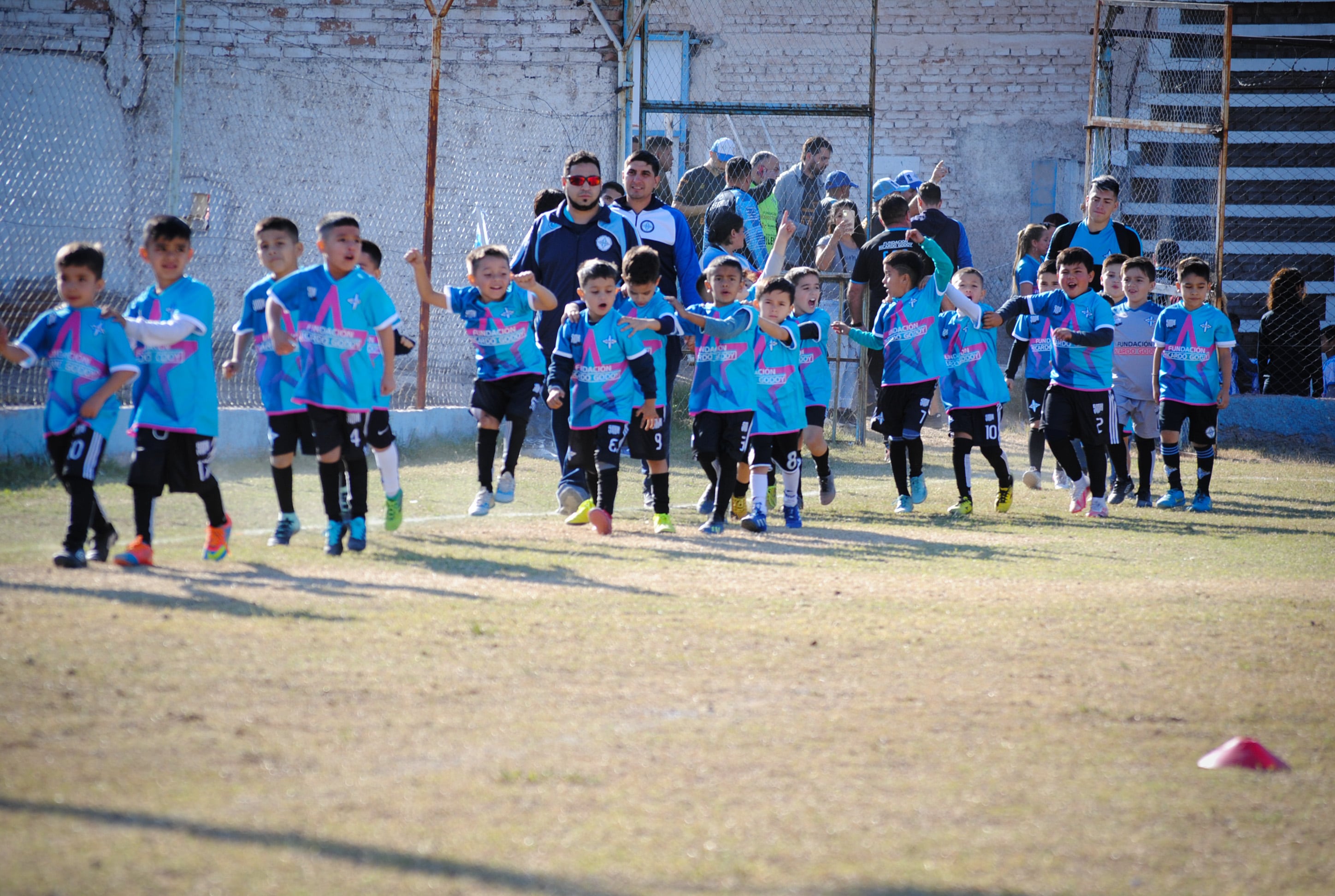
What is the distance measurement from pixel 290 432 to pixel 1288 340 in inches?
459

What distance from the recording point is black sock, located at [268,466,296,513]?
6535mm

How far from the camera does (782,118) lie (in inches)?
763

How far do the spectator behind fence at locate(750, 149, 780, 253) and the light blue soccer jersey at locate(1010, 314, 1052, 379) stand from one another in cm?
295

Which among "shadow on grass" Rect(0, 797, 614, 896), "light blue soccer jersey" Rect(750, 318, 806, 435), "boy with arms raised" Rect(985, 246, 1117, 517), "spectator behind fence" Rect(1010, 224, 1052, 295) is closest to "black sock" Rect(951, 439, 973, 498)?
"boy with arms raised" Rect(985, 246, 1117, 517)

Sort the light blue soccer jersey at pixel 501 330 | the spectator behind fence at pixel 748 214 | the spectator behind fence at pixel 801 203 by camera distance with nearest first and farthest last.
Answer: the light blue soccer jersey at pixel 501 330, the spectator behind fence at pixel 748 214, the spectator behind fence at pixel 801 203

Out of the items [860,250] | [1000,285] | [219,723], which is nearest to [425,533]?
[219,723]

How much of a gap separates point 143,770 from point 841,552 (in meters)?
4.49

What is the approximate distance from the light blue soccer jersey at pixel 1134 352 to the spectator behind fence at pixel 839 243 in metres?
2.05

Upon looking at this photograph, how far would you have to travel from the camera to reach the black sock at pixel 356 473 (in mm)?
6422

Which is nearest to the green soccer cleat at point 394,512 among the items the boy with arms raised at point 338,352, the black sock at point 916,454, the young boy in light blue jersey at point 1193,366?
the boy with arms raised at point 338,352

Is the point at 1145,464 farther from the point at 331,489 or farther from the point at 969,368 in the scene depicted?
→ the point at 331,489

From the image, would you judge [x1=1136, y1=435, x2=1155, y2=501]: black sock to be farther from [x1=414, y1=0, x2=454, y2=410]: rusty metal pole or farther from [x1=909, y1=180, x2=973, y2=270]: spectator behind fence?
[x1=414, y1=0, x2=454, y2=410]: rusty metal pole

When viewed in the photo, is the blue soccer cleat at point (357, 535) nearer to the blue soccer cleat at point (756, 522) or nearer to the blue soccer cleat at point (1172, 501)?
the blue soccer cleat at point (756, 522)

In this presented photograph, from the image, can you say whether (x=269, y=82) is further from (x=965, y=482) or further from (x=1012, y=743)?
(x=1012, y=743)
